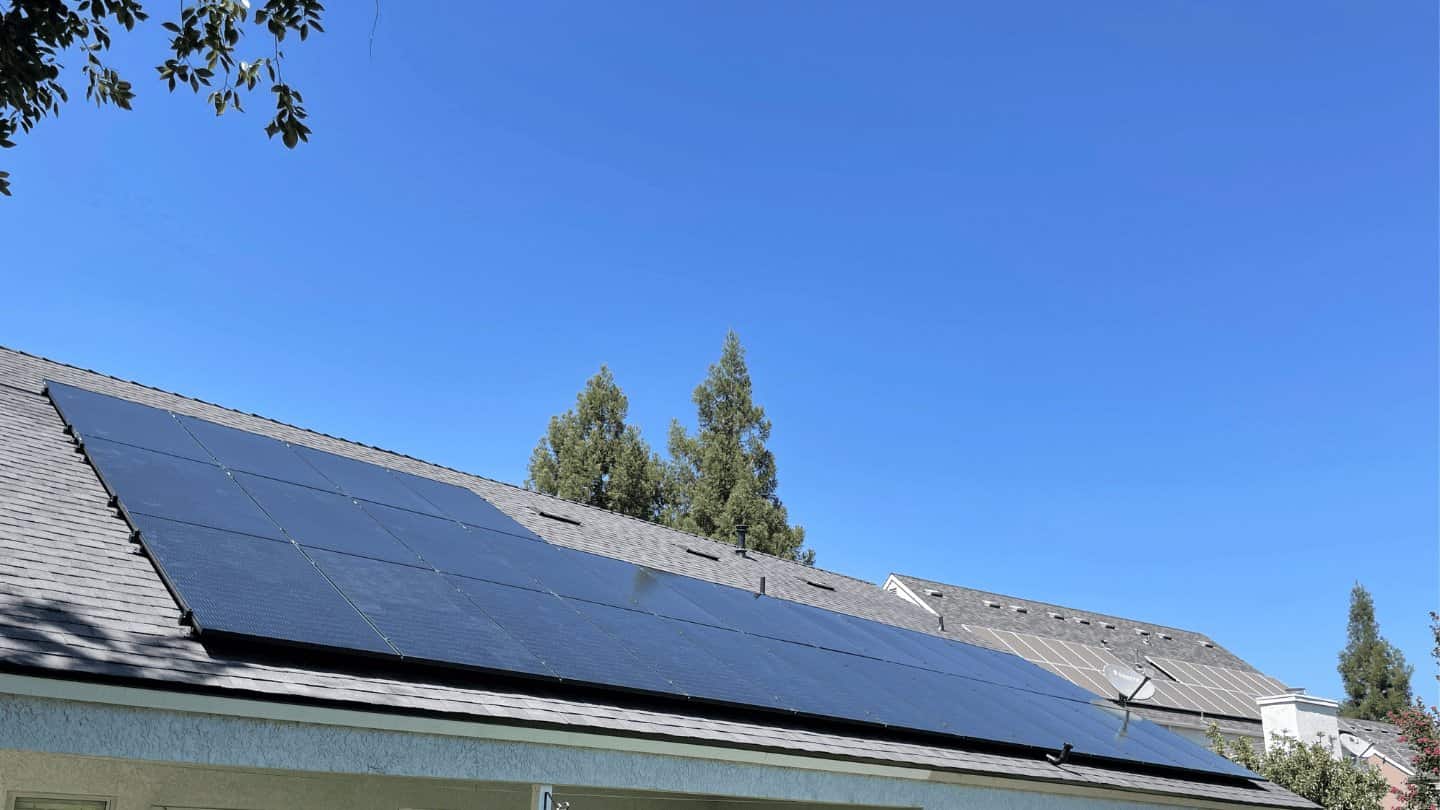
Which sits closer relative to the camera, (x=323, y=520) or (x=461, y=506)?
(x=323, y=520)

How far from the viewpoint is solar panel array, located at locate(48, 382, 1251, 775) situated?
7.19 meters

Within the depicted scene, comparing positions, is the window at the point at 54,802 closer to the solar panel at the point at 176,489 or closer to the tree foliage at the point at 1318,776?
the solar panel at the point at 176,489

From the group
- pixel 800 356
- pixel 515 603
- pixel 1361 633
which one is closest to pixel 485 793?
pixel 515 603

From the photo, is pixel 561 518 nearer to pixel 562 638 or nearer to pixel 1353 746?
pixel 562 638

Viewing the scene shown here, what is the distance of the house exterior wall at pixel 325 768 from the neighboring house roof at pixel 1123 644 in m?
19.6

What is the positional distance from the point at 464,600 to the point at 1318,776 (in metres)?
17.8

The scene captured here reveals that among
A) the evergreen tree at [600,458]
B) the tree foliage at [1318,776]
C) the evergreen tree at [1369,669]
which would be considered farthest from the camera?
the evergreen tree at [1369,669]

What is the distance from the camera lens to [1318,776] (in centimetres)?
1920

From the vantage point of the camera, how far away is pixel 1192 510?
138 feet

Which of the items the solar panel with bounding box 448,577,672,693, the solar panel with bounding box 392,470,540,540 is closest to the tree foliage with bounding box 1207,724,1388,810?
the solar panel with bounding box 392,470,540,540

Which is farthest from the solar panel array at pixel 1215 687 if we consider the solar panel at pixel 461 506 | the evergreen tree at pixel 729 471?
the solar panel at pixel 461 506

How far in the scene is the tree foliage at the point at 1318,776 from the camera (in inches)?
740

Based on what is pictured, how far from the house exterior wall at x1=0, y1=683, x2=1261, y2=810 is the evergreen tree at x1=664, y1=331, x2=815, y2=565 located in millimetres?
33835

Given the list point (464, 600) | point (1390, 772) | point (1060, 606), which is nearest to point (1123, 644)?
point (1060, 606)
